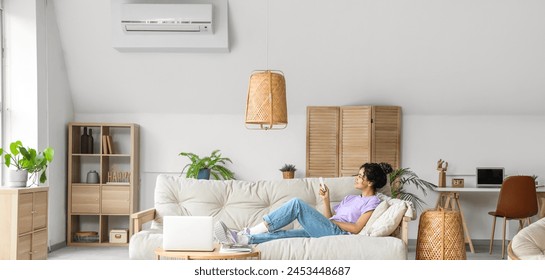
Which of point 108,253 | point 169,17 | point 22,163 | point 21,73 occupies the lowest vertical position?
point 108,253

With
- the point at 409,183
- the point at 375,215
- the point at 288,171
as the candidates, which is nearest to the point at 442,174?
the point at 409,183

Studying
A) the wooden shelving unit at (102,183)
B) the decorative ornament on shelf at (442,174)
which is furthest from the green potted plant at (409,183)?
the wooden shelving unit at (102,183)

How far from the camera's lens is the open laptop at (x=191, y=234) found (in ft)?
13.4

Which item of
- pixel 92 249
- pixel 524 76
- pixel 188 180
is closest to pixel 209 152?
pixel 92 249

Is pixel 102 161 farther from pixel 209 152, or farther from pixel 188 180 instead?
pixel 188 180

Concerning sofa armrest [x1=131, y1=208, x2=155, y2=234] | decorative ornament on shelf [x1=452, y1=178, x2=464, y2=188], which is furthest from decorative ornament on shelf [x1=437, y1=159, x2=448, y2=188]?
sofa armrest [x1=131, y1=208, x2=155, y2=234]

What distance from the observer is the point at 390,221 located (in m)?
4.82

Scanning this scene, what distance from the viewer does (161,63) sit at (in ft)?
24.8

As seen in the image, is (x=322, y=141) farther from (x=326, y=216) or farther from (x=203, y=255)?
(x=203, y=255)

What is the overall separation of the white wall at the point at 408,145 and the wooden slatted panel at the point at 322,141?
0.54 ft

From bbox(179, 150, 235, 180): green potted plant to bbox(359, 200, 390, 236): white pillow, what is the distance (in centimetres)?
303

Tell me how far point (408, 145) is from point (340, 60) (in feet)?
4.59

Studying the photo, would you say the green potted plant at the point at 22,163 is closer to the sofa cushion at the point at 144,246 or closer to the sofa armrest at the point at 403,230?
the sofa cushion at the point at 144,246

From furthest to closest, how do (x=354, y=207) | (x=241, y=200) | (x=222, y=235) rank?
(x=241, y=200), (x=354, y=207), (x=222, y=235)
